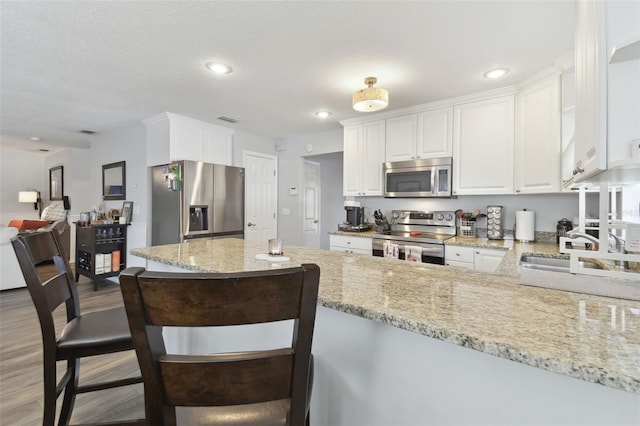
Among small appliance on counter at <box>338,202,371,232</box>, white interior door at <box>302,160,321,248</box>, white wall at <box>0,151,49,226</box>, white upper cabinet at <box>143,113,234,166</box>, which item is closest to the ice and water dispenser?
white upper cabinet at <box>143,113,234,166</box>

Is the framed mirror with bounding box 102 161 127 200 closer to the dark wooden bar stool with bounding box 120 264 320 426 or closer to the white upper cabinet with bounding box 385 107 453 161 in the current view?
the white upper cabinet with bounding box 385 107 453 161

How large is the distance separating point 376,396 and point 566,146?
250 cm

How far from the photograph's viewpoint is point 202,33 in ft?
6.55

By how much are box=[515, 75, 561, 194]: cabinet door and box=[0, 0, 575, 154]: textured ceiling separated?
0.19 meters

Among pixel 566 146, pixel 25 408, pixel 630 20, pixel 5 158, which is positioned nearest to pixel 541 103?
pixel 566 146

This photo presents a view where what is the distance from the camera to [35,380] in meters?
2.01

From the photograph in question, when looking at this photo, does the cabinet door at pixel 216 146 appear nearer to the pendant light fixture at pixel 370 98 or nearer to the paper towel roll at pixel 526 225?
the pendant light fixture at pixel 370 98

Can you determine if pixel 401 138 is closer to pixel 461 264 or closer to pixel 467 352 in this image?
pixel 461 264

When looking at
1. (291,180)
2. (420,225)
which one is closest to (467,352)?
(420,225)

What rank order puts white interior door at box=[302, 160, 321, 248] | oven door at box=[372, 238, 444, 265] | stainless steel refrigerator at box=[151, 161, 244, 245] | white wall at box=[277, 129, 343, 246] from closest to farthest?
oven door at box=[372, 238, 444, 265]
stainless steel refrigerator at box=[151, 161, 244, 245]
white wall at box=[277, 129, 343, 246]
white interior door at box=[302, 160, 321, 248]

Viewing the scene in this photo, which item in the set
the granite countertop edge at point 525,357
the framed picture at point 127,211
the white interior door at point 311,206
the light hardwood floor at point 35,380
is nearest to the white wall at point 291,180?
the white interior door at point 311,206

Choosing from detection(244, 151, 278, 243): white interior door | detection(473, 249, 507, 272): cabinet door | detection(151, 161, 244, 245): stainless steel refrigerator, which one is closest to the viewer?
detection(473, 249, 507, 272): cabinet door

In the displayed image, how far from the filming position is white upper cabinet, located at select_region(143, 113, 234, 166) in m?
3.79

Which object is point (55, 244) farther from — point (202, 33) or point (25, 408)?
point (202, 33)
